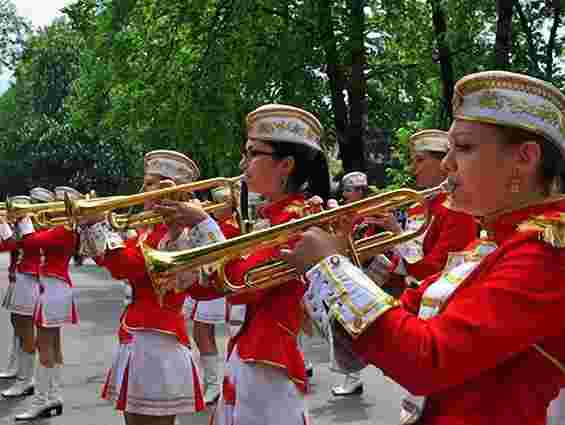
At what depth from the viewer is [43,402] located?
6.78 metres

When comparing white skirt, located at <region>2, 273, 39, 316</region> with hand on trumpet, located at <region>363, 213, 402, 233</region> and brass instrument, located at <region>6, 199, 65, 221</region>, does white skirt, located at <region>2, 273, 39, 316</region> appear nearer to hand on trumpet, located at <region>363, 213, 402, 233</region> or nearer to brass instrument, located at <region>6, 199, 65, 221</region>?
brass instrument, located at <region>6, 199, 65, 221</region>

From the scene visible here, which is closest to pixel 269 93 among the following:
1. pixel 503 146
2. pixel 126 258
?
pixel 126 258

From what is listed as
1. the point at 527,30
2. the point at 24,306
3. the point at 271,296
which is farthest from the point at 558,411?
the point at 527,30

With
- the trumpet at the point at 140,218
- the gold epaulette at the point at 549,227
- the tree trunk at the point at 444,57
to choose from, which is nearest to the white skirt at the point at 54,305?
the trumpet at the point at 140,218

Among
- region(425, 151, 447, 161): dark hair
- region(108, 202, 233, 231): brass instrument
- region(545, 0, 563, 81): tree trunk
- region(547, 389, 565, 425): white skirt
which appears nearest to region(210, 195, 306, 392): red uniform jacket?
region(547, 389, 565, 425): white skirt

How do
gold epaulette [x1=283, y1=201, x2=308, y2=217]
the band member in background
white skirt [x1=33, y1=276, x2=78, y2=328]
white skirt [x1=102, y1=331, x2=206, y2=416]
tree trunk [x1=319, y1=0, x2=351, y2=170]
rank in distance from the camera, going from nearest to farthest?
gold epaulette [x1=283, y1=201, x2=308, y2=217], white skirt [x1=102, y1=331, x2=206, y2=416], white skirt [x1=33, y1=276, x2=78, y2=328], the band member in background, tree trunk [x1=319, y1=0, x2=351, y2=170]

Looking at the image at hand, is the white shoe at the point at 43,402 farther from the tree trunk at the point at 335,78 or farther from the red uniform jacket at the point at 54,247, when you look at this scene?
the tree trunk at the point at 335,78

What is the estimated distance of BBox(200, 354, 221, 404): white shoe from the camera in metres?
7.47

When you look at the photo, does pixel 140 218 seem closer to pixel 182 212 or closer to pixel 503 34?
pixel 182 212

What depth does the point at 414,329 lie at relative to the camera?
5.91 ft

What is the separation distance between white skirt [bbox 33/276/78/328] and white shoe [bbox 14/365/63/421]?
37 cm

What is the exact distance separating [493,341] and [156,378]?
9.21 ft

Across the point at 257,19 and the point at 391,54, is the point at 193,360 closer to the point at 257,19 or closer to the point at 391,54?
the point at 257,19

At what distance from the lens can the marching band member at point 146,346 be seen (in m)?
4.32
